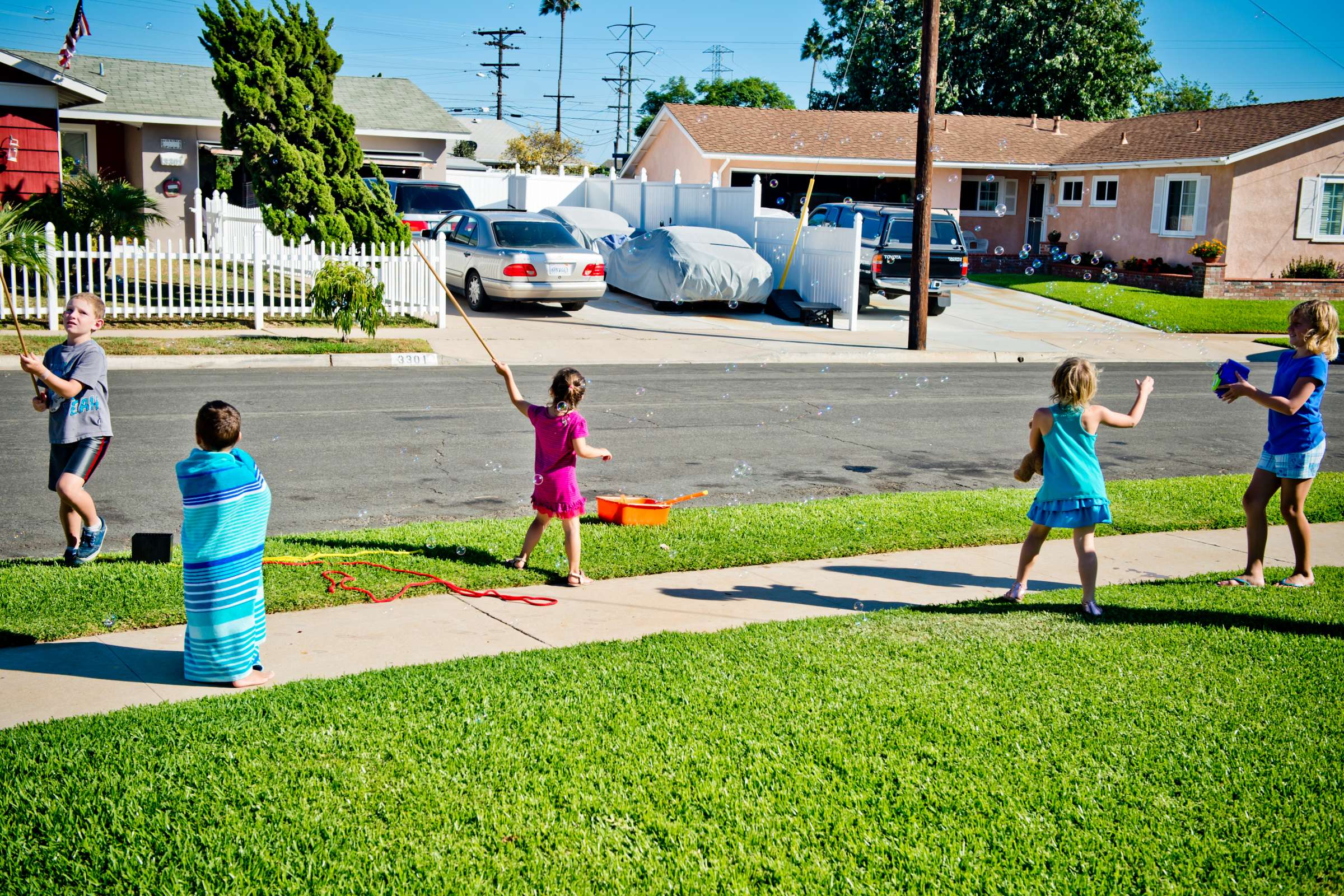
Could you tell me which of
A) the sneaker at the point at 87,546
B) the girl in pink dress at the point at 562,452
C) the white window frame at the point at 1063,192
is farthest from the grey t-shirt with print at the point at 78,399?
the white window frame at the point at 1063,192

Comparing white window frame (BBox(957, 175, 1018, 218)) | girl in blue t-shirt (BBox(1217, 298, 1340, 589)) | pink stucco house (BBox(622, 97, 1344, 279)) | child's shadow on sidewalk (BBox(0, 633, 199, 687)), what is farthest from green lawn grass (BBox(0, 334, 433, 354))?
white window frame (BBox(957, 175, 1018, 218))

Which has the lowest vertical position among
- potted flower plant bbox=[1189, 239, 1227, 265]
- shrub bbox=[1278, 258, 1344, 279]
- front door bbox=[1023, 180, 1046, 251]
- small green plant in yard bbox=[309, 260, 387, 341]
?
small green plant in yard bbox=[309, 260, 387, 341]

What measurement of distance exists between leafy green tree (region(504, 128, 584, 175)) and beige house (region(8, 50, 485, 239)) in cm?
2647

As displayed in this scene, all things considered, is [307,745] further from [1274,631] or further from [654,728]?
[1274,631]

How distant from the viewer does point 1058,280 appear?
32.6m

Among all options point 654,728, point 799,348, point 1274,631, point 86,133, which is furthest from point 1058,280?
point 654,728

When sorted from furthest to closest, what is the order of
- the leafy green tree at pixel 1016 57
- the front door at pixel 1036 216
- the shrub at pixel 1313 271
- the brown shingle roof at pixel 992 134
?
the leafy green tree at pixel 1016 57 < the front door at pixel 1036 216 < the brown shingle roof at pixel 992 134 < the shrub at pixel 1313 271

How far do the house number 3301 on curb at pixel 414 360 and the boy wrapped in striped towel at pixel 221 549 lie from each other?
37.0 feet

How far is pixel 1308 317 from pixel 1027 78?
4324cm

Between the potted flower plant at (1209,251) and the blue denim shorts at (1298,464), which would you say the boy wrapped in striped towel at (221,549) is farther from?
the potted flower plant at (1209,251)

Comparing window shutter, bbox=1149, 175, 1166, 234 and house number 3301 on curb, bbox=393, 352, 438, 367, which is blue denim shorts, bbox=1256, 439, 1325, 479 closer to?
house number 3301 on curb, bbox=393, 352, 438, 367

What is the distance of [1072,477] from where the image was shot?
626cm

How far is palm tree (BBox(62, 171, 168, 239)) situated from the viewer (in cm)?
1953

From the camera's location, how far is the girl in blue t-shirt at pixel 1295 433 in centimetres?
661
